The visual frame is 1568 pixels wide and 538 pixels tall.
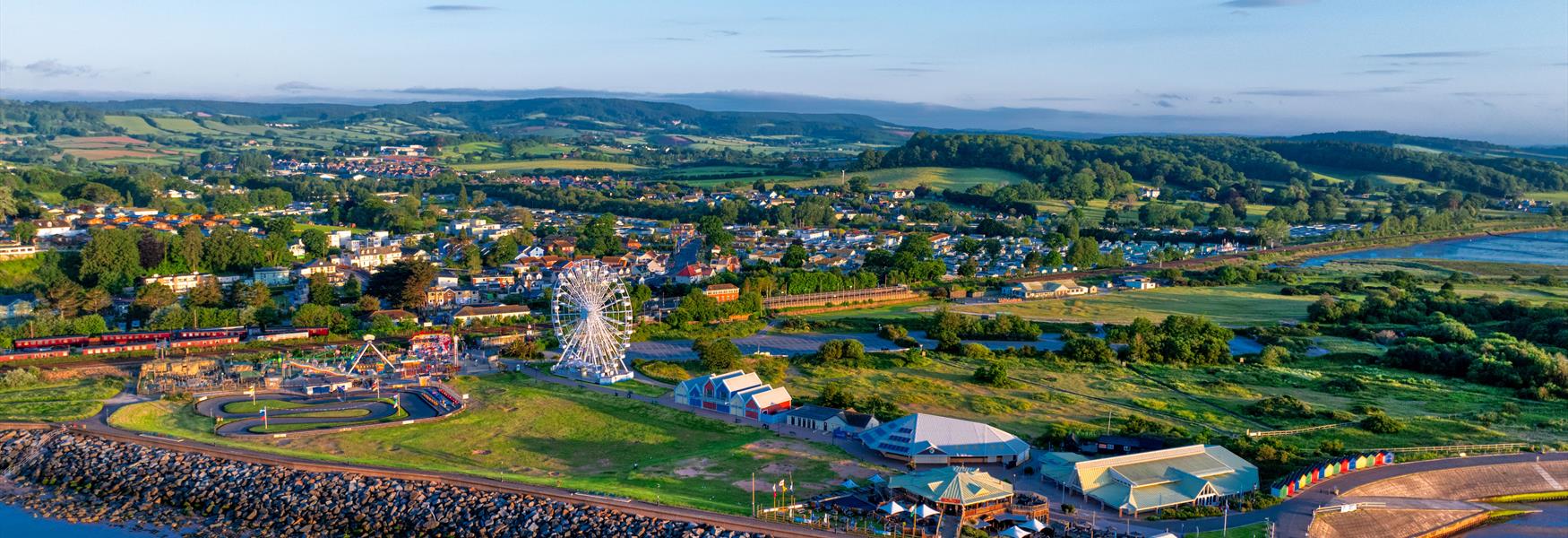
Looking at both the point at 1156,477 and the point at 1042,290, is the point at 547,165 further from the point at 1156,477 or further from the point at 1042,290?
the point at 1156,477

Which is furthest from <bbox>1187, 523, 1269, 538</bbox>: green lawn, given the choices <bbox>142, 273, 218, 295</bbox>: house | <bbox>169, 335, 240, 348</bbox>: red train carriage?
<bbox>142, 273, 218, 295</bbox>: house

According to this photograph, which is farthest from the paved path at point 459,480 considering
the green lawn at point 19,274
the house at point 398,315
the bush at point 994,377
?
the green lawn at point 19,274

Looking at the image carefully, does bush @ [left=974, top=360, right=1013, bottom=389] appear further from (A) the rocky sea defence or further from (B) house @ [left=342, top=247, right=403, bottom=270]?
(B) house @ [left=342, top=247, right=403, bottom=270]

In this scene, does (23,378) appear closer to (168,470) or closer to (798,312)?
→ (168,470)

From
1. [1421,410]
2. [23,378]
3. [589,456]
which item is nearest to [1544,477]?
[1421,410]

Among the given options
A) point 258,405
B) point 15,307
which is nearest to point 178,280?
point 15,307

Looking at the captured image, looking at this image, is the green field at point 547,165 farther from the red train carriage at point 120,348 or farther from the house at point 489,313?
the red train carriage at point 120,348
